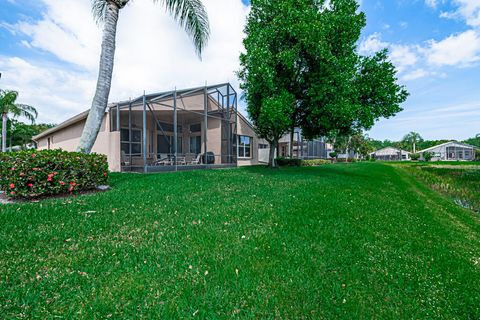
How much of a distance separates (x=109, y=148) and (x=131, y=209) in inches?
410

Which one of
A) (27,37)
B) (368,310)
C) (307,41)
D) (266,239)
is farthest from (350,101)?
(27,37)

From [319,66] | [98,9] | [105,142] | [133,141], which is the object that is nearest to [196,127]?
[133,141]

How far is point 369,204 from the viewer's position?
600cm

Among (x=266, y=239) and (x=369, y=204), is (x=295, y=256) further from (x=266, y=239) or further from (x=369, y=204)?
(x=369, y=204)

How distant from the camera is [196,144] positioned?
18.8 metres

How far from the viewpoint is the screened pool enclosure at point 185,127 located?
13.8 meters

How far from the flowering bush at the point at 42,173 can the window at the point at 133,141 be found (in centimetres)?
884

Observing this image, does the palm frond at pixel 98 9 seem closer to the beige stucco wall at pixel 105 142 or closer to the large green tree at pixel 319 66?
the beige stucco wall at pixel 105 142

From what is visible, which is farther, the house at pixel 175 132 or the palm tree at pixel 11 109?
the palm tree at pixel 11 109

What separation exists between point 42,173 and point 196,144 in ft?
45.0

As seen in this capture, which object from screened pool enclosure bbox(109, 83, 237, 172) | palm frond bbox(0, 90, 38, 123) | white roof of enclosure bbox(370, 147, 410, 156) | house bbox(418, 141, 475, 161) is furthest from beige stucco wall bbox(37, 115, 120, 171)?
white roof of enclosure bbox(370, 147, 410, 156)

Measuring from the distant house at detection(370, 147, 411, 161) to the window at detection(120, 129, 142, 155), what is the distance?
2952 inches

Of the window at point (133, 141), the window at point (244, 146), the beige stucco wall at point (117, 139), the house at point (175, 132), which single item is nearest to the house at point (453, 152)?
the window at point (244, 146)

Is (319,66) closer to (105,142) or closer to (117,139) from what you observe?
(117,139)
